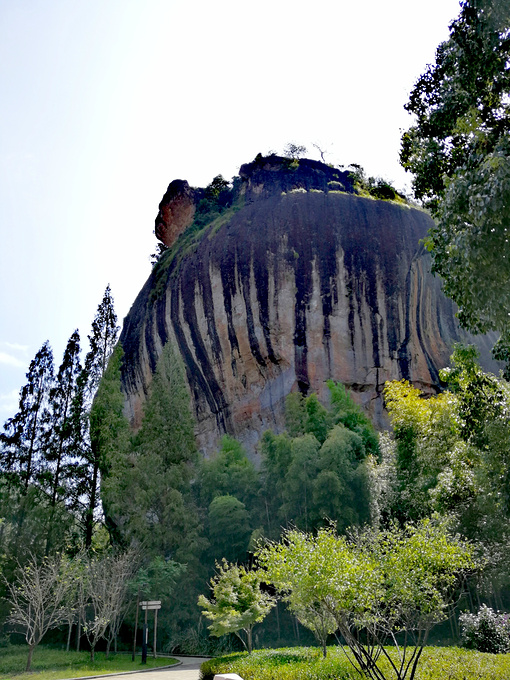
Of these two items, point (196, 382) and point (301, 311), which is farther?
point (196, 382)

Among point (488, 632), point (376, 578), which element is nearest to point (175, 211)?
point (488, 632)

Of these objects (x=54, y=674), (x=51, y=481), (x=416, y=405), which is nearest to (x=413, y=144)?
(x=416, y=405)

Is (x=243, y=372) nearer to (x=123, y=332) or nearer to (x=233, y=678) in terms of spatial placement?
(x=123, y=332)

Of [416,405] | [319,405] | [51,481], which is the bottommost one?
[51,481]

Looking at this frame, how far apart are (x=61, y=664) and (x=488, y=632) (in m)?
11.2

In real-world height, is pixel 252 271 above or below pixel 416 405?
above

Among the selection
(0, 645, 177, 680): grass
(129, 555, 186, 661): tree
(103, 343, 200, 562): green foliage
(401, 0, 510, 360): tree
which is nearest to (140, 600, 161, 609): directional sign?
(0, 645, 177, 680): grass

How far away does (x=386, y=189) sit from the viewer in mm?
31969

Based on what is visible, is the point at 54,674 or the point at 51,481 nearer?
the point at 54,674

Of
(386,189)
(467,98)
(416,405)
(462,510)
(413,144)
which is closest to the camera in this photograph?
(467,98)

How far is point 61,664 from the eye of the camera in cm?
1530

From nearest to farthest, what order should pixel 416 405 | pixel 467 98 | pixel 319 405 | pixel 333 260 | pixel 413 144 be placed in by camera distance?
pixel 467 98
pixel 413 144
pixel 416 405
pixel 319 405
pixel 333 260

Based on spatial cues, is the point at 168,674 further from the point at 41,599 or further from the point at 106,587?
the point at 106,587

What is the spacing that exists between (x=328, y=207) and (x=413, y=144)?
21256mm
